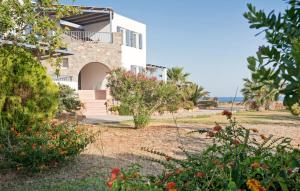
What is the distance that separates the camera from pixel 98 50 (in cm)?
2527

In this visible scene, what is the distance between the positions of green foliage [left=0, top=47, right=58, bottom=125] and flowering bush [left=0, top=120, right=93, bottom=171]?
0.93m

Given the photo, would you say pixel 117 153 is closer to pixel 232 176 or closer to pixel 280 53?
pixel 232 176

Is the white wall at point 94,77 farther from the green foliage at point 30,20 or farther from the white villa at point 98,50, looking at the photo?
the green foliage at point 30,20

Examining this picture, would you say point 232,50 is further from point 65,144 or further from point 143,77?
point 143,77

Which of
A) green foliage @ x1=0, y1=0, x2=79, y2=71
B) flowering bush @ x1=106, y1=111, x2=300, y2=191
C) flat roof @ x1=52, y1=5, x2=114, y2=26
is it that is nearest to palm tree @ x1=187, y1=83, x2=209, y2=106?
flat roof @ x1=52, y1=5, x2=114, y2=26

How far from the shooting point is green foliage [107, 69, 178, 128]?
13.1 metres

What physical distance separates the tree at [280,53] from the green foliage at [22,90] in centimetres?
744

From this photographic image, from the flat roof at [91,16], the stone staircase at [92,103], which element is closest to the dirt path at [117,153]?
the stone staircase at [92,103]

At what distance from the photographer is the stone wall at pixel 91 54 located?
24.5 meters

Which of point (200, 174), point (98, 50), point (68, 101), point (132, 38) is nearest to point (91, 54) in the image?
point (98, 50)

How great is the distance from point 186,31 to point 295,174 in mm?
8702

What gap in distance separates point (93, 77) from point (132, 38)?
520cm

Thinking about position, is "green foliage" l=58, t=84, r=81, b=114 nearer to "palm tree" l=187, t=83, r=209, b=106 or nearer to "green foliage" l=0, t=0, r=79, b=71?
"green foliage" l=0, t=0, r=79, b=71

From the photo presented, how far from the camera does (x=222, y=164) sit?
260cm
